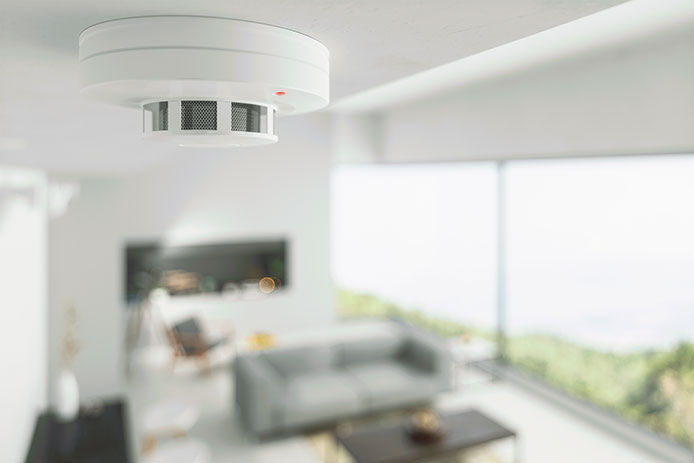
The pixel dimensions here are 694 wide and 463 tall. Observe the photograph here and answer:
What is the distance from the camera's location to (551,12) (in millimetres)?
663

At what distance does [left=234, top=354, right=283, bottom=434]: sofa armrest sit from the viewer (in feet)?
14.1

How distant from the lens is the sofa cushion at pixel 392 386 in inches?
187

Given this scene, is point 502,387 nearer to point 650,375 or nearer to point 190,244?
point 650,375

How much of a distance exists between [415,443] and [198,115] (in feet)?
11.8

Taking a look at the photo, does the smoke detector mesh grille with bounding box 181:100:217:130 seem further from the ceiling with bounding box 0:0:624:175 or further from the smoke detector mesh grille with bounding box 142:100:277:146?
the ceiling with bounding box 0:0:624:175

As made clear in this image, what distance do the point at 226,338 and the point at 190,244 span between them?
1.30 metres

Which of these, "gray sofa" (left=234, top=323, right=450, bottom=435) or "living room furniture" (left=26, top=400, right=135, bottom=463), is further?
"gray sofa" (left=234, top=323, right=450, bottom=435)

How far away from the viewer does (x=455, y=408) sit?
5.14m

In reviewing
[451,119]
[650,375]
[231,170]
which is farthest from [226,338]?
Result: [650,375]

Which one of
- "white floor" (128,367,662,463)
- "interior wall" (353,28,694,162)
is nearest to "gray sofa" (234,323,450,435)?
"white floor" (128,367,662,463)

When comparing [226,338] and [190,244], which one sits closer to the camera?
[226,338]

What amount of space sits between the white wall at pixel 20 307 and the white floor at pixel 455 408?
129 cm

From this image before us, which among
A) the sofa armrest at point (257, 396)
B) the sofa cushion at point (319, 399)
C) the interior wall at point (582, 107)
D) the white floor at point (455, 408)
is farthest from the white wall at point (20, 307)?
the interior wall at point (582, 107)

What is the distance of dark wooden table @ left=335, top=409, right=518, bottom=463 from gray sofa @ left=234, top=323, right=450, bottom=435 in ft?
1.99
